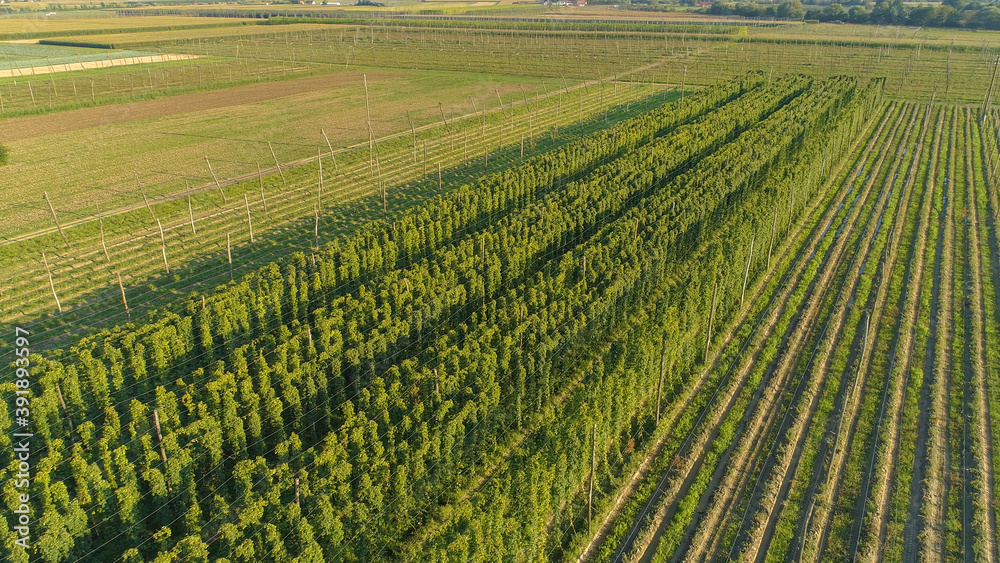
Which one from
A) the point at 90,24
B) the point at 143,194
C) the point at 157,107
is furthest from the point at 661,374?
the point at 90,24

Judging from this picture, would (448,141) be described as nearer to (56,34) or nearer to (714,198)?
(714,198)

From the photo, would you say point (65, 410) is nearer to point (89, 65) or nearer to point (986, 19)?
point (89, 65)

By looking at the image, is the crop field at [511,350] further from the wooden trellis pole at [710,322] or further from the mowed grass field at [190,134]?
the mowed grass field at [190,134]

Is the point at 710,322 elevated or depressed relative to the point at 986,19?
depressed

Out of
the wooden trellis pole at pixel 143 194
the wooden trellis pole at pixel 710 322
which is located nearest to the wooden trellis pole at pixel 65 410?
the wooden trellis pole at pixel 143 194

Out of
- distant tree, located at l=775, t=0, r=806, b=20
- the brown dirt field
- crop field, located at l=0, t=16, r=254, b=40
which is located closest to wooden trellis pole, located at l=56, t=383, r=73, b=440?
the brown dirt field

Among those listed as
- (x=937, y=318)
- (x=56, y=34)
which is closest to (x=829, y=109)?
(x=937, y=318)
